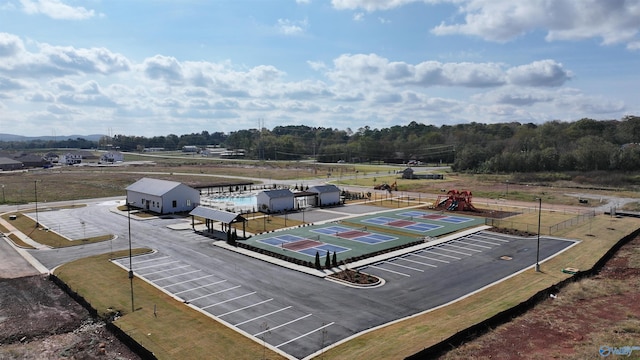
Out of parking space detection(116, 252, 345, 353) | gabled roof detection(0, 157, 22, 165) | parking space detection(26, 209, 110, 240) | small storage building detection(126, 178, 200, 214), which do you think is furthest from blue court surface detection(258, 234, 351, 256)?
gabled roof detection(0, 157, 22, 165)

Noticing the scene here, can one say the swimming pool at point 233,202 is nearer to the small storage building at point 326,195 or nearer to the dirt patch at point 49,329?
the small storage building at point 326,195

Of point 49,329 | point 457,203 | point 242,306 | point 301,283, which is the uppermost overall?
point 457,203

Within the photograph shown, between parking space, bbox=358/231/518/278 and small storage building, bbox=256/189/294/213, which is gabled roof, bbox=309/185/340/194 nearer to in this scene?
small storage building, bbox=256/189/294/213

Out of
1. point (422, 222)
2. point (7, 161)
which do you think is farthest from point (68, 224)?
Answer: point (7, 161)

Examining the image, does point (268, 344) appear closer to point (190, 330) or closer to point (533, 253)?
point (190, 330)

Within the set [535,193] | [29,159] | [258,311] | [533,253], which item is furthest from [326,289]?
[29,159]

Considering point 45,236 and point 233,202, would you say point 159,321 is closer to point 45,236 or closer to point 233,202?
point 45,236
